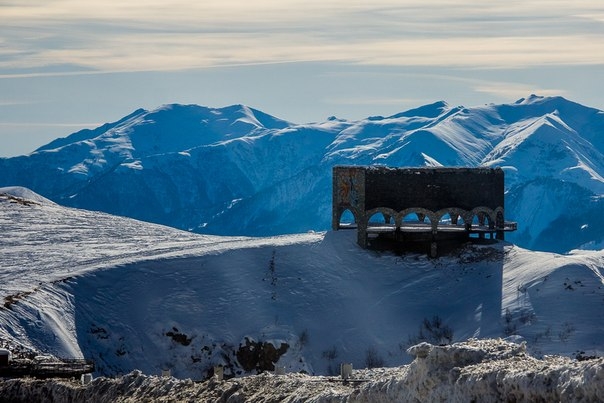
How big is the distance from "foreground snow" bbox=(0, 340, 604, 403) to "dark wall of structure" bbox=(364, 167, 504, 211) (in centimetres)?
6219

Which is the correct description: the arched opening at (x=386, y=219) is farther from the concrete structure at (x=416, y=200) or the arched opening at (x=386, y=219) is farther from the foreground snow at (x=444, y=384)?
the foreground snow at (x=444, y=384)

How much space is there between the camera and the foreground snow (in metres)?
26.8

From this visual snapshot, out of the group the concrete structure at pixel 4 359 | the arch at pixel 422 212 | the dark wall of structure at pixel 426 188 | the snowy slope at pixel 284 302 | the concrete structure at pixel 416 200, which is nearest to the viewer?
the concrete structure at pixel 4 359

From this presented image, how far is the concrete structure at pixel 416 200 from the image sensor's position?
10206 centimetres

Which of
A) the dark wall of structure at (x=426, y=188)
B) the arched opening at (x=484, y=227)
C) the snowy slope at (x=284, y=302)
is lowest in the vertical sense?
the snowy slope at (x=284, y=302)

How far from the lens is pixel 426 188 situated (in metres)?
103

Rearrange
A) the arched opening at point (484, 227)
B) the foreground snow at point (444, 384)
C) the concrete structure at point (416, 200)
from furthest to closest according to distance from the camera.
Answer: the arched opening at point (484, 227), the concrete structure at point (416, 200), the foreground snow at point (444, 384)

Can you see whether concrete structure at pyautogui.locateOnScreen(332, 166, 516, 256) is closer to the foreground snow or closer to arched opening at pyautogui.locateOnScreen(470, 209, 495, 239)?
arched opening at pyautogui.locateOnScreen(470, 209, 495, 239)

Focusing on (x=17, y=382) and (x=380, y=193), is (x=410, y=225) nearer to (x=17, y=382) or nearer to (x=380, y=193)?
(x=380, y=193)

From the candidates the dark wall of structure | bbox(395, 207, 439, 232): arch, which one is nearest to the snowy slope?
bbox(395, 207, 439, 232): arch

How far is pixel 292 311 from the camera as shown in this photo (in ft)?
307

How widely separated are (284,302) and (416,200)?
13854 mm

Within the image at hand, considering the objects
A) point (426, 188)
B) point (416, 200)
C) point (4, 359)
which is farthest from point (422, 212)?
point (4, 359)

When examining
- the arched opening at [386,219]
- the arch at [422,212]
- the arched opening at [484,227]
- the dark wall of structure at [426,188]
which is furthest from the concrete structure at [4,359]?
the arched opening at [484,227]
